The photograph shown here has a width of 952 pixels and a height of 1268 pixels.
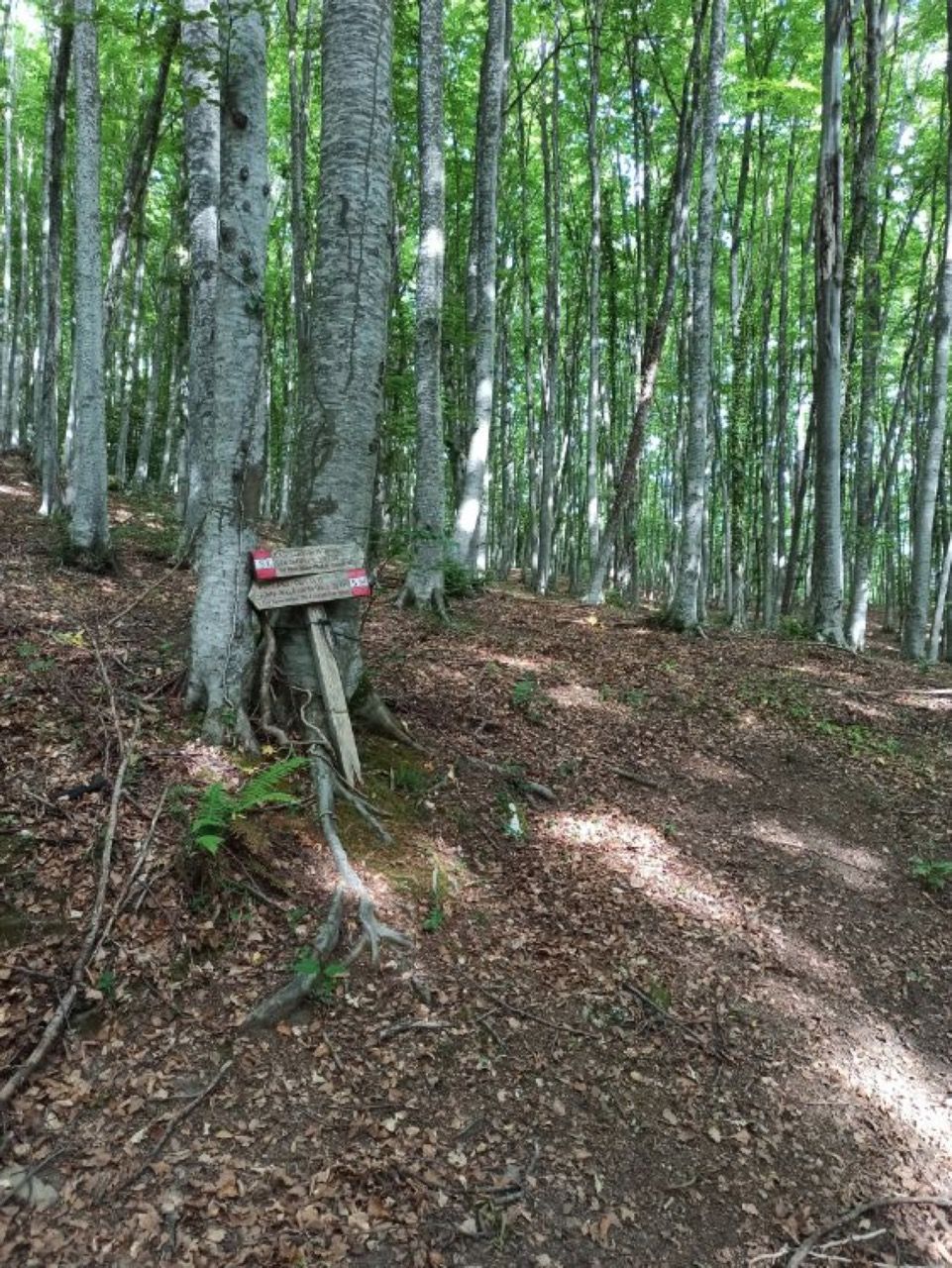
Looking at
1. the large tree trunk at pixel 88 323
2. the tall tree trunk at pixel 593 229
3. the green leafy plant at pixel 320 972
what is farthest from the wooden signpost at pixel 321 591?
→ the tall tree trunk at pixel 593 229

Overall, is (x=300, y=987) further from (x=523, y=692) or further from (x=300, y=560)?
(x=523, y=692)

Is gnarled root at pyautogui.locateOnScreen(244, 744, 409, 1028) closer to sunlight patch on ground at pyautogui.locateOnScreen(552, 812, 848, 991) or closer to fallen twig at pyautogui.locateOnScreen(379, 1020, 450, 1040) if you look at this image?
fallen twig at pyautogui.locateOnScreen(379, 1020, 450, 1040)

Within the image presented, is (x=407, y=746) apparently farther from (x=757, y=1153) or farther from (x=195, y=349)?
(x=195, y=349)

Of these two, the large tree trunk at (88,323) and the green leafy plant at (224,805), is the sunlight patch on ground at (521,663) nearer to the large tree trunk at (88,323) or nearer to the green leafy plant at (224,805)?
the green leafy plant at (224,805)

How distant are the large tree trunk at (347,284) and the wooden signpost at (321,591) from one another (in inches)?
6.2

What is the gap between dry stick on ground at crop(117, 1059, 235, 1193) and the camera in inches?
98.8

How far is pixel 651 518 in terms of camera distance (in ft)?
133

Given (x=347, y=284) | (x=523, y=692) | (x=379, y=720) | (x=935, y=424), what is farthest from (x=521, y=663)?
(x=935, y=424)

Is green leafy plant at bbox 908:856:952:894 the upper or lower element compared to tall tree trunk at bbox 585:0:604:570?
lower

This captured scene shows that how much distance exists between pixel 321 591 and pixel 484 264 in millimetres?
8273

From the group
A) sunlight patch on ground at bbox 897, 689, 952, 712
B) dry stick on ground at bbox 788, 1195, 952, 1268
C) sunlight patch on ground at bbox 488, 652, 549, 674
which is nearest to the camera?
dry stick on ground at bbox 788, 1195, 952, 1268

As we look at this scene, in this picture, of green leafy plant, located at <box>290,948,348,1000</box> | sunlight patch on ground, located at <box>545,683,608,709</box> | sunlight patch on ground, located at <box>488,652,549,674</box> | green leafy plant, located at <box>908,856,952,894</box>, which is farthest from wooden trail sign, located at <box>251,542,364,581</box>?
green leafy plant, located at <box>908,856,952,894</box>

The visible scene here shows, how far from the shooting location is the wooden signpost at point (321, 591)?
445cm

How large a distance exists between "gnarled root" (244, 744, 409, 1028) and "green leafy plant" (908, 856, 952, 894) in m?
3.96
